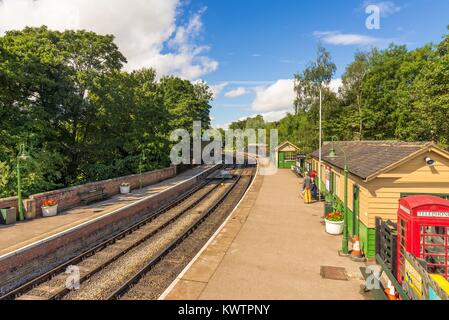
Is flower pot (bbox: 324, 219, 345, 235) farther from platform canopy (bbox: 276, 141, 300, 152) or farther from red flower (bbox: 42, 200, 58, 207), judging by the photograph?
platform canopy (bbox: 276, 141, 300, 152)

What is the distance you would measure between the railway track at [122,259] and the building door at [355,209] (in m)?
8.15

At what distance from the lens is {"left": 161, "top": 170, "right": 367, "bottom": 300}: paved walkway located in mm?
7938

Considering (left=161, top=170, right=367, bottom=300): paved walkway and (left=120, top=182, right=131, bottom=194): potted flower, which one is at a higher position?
(left=120, top=182, right=131, bottom=194): potted flower

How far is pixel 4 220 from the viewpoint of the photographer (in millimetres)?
13938

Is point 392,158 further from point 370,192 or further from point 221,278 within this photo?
point 221,278

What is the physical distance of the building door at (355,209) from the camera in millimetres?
11983

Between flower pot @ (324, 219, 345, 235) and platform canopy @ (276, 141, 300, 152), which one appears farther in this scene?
platform canopy @ (276, 141, 300, 152)

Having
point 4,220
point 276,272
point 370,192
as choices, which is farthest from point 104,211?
point 370,192

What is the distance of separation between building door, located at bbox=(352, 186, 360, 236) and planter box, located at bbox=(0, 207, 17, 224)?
16.9 meters

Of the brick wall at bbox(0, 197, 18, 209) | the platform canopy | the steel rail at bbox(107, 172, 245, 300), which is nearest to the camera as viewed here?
the steel rail at bbox(107, 172, 245, 300)

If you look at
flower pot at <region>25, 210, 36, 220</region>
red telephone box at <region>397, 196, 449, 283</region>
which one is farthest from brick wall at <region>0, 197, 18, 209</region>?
red telephone box at <region>397, 196, 449, 283</region>

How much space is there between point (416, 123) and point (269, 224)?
83.7 ft

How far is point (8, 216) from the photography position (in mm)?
14039

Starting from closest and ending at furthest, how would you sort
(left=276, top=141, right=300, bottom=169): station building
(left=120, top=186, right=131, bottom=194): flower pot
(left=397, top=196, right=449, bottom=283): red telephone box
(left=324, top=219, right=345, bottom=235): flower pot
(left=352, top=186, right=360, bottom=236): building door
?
1. (left=397, top=196, right=449, bottom=283): red telephone box
2. (left=352, top=186, right=360, bottom=236): building door
3. (left=324, top=219, right=345, bottom=235): flower pot
4. (left=120, top=186, right=131, bottom=194): flower pot
5. (left=276, top=141, right=300, bottom=169): station building
